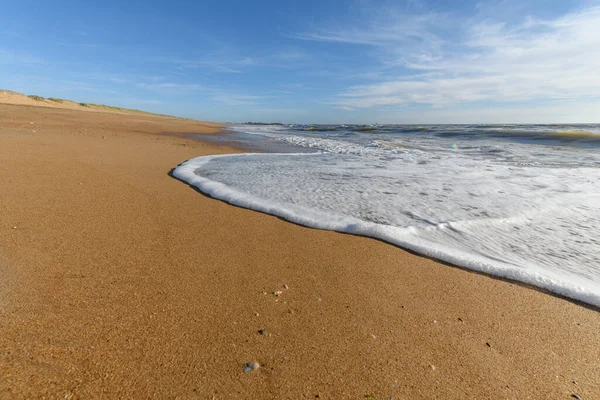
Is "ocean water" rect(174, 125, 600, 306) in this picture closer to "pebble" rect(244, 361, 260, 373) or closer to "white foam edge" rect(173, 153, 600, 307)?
"white foam edge" rect(173, 153, 600, 307)

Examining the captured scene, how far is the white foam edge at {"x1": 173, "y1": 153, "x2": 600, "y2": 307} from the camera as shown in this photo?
1.96m

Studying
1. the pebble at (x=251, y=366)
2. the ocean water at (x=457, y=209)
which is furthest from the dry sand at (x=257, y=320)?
the ocean water at (x=457, y=209)

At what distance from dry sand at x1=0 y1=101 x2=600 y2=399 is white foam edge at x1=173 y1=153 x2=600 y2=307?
0.13m

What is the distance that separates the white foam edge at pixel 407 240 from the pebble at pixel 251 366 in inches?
63.6

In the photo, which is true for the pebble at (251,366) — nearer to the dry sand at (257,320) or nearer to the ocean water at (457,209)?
the dry sand at (257,320)

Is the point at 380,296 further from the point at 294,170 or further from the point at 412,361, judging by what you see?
the point at 294,170

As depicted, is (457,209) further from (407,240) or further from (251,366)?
(251,366)

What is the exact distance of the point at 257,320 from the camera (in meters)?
1.50

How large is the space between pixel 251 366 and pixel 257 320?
290 millimetres

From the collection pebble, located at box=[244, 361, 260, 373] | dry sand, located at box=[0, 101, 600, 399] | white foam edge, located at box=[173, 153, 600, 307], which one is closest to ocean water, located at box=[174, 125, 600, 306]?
white foam edge, located at box=[173, 153, 600, 307]

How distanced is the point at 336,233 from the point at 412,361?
1473 mm

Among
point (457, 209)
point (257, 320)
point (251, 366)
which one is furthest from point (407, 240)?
point (251, 366)

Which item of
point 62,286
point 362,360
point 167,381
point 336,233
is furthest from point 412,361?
point 62,286

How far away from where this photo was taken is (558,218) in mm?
3207
